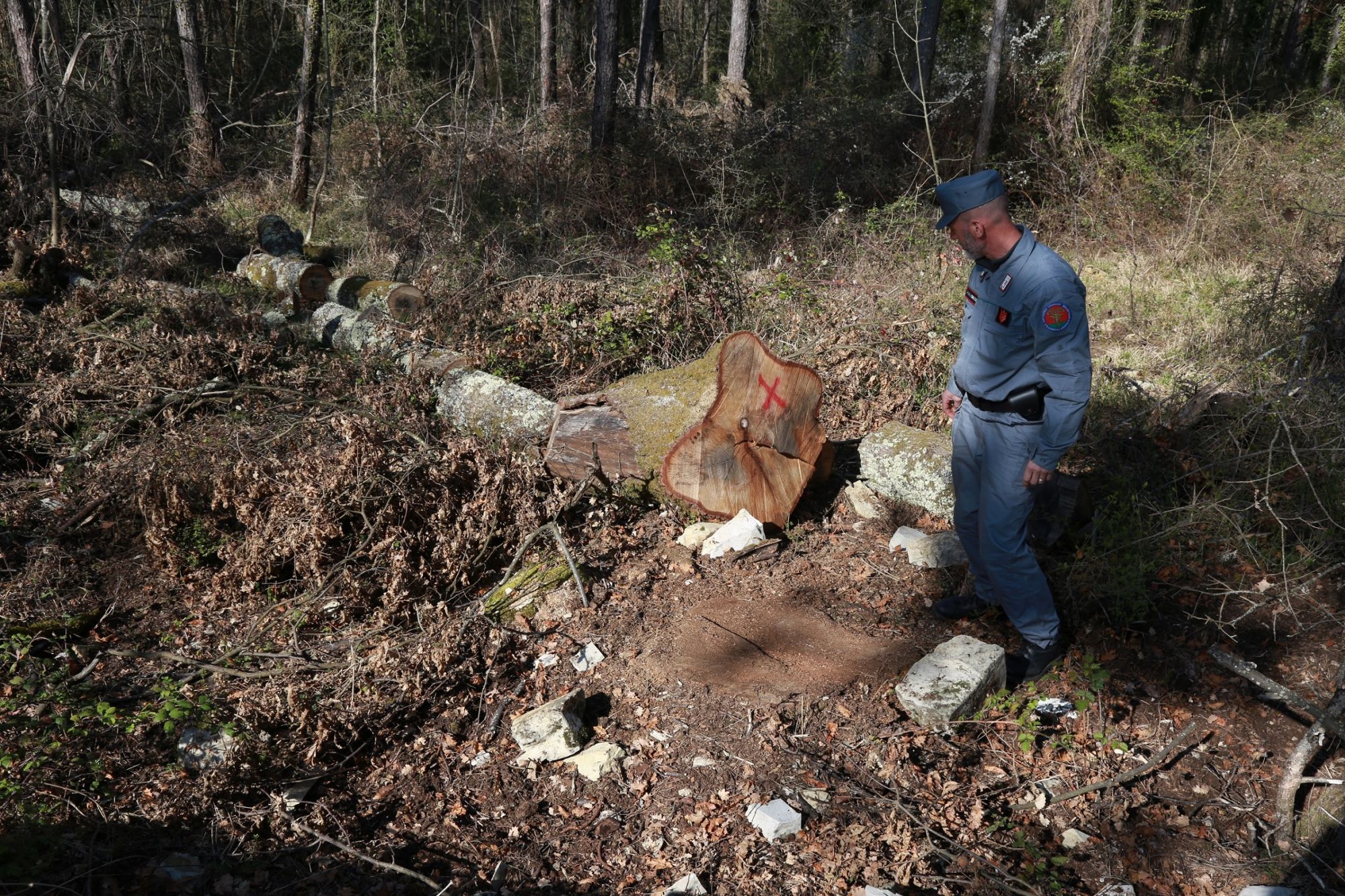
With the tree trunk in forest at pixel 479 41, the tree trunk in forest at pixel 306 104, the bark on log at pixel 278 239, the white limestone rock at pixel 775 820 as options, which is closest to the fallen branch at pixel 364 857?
the white limestone rock at pixel 775 820

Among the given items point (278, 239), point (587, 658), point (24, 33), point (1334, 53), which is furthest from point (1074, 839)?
point (1334, 53)

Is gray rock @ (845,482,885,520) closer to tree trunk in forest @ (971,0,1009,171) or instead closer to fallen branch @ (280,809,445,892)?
fallen branch @ (280,809,445,892)

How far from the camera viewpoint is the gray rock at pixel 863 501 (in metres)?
5.27

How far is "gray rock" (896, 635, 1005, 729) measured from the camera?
140 inches

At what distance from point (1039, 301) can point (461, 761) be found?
3.10m

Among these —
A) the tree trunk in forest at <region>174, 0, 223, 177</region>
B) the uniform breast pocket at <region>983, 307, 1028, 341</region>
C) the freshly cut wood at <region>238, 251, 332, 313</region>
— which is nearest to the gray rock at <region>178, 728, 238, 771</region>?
the uniform breast pocket at <region>983, 307, 1028, 341</region>

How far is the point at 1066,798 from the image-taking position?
3277 mm

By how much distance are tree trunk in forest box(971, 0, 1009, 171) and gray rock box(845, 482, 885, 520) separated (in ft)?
25.8

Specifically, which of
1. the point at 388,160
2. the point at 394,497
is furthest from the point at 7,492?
the point at 388,160

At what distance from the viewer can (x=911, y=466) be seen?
5.12 meters

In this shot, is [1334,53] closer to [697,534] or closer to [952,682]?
[697,534]

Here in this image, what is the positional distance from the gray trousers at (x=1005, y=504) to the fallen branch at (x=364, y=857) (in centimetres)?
262

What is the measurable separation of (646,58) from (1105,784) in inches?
568

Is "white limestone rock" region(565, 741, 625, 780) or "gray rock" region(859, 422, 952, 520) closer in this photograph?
"white limestone rock" region(565, 741, 625, 780)
